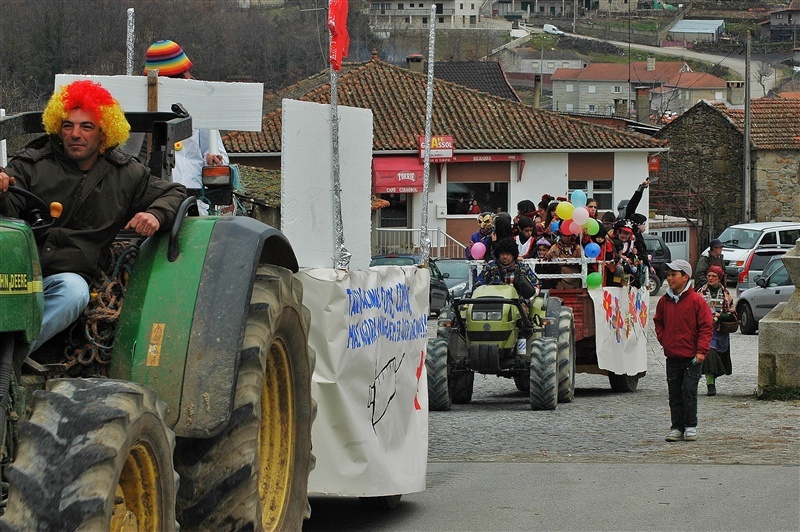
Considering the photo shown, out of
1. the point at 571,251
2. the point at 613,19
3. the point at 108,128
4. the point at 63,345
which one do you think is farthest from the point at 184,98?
the point at 613,19

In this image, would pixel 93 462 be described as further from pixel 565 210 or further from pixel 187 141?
pixel 565 210

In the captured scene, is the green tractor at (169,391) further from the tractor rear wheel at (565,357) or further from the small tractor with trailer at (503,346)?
the tractor rear wheel at (565,357)

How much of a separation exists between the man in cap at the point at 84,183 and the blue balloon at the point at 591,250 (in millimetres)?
12063

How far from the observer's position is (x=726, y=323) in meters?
17.3

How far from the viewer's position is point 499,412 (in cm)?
1552

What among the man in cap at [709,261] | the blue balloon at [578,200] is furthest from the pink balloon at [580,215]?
the man in cap at [709,261]

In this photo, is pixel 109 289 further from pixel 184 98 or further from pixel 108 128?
pixel 184 98

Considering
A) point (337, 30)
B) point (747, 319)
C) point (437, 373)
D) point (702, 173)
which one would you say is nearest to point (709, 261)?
point (437, 373)

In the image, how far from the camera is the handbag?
17250mm

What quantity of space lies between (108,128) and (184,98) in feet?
9.47

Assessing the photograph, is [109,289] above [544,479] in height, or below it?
above

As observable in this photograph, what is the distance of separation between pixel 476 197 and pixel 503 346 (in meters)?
40.4

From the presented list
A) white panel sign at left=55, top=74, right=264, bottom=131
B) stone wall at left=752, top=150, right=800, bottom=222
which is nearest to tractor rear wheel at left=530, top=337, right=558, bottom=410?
white panel sign at left=55, top=74, right=264, bottom=131

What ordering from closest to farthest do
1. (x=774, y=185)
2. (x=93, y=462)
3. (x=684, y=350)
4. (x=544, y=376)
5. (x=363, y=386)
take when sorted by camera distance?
(x=93, y=462) → (x=363, y=386) → (x=684, y=350) → (x=544, y=376) → (x=774, y=185)
